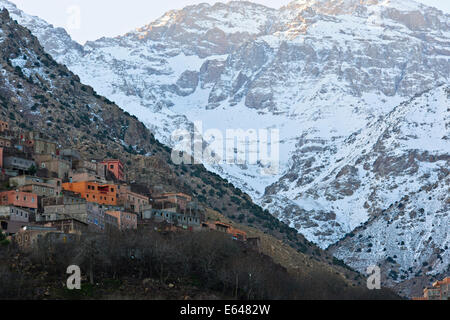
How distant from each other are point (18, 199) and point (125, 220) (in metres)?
11.5

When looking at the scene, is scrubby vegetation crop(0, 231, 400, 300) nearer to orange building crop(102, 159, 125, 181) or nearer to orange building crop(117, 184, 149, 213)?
orange building crop(117, 184, 149, 213)

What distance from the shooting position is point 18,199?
100688 mm

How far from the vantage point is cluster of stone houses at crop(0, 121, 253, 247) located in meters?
95.8

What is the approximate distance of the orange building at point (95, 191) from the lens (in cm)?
11062

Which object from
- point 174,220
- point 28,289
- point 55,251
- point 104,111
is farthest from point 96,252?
point 104,111

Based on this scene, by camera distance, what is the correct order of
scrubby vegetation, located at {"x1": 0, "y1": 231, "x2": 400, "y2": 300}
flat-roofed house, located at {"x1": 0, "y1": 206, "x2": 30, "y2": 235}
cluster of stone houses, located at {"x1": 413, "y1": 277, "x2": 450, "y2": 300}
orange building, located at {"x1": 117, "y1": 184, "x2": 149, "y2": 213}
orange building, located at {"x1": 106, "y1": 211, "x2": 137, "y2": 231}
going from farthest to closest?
1. cluster of stone houses, located at {"x1": 413, "y1": 277, "x2": 450, "y2": 300}
2. orange building, located at {"x1": 117, "y1": 184, "x2": 149, "y2": 213}
3. orange building, located at {"x1": 106, "y1": 211, "x2": 137, "y2": 231}
4. flat-roofed house, located at {"x1": 0, "y1": 206, "x2": 30, "y2": 235}
5. scrubby vegetation, located at {"x1": 0, "y1": 231, "x2": 400, "y2": 300}

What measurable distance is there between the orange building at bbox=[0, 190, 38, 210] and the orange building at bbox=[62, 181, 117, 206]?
27.7 ft

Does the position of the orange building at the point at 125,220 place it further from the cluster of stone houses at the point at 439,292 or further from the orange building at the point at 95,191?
the cluster of stone houses at the point at 439,292

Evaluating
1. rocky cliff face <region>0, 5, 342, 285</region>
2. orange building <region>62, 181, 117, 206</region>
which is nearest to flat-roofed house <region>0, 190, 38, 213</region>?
orange building <region>62, 181, 117, 206</region>

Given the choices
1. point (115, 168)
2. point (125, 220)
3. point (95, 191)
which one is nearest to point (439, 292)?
point (115, 168)

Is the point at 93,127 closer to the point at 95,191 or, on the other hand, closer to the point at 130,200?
the point at 130,200

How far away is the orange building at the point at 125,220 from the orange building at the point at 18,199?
782 centimetres

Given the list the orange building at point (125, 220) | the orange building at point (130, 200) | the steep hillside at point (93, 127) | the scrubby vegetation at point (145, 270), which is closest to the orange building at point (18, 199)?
the orange building at point (125, 220)
